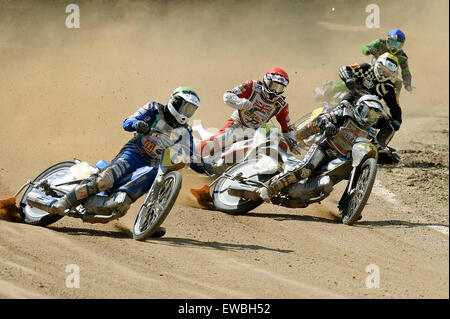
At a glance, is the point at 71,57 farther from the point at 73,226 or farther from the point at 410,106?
the point at 73,226

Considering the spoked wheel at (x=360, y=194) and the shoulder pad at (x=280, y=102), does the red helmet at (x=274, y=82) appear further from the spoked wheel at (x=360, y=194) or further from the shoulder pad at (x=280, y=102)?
the spoked wheel at (x=360, y=194)

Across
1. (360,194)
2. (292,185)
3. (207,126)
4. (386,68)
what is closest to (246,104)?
(292,185)

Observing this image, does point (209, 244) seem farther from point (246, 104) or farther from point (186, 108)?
point (246, 104)

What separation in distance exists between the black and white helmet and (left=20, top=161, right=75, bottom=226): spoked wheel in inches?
168

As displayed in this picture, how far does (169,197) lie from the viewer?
30.0 feet

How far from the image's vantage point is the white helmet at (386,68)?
13156mm

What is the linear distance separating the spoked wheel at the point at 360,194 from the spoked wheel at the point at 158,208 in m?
2.87

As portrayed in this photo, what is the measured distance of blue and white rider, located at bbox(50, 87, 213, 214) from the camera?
32.4 ft

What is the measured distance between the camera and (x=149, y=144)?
1011 centimetres

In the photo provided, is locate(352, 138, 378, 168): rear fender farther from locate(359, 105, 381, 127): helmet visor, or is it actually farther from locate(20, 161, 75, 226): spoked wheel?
locate(20, 161, 75, 226): spoked wheel

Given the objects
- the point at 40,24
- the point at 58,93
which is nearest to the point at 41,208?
the point at 58,93

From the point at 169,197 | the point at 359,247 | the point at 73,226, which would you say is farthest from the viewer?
the point at 73,226

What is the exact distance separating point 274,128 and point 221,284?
15.0 feet

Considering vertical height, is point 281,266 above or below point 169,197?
below
